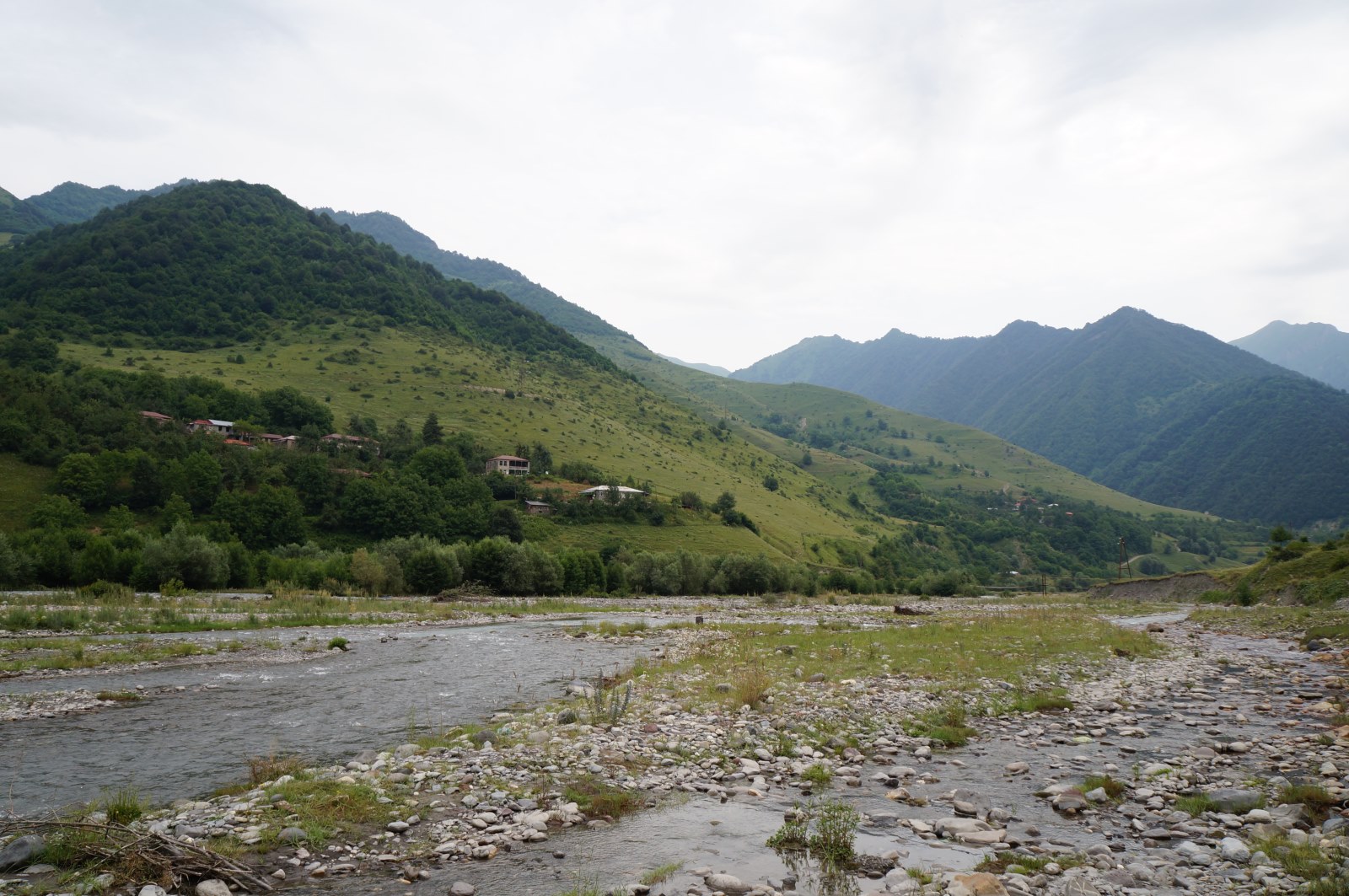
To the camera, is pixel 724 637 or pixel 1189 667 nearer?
pixel 1189 667

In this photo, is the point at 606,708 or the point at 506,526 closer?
the point at 606,708

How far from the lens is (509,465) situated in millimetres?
116000

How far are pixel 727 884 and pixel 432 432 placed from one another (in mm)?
116835

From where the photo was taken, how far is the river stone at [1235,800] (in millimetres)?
9328

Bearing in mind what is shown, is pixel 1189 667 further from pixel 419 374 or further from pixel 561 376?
pixel 561 376

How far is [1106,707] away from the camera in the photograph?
16.5 meters

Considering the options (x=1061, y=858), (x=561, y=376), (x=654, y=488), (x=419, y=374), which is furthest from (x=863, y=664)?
(x=561, y=376)

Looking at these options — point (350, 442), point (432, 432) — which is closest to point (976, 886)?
point (350, 442)

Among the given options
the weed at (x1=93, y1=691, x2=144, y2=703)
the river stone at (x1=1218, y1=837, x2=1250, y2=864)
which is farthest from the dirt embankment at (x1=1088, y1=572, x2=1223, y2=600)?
the weed at (x1=93, y1=691, x2=144, y2=703)

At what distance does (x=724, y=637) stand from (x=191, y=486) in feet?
226

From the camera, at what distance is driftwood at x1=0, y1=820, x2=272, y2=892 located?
7.34 m

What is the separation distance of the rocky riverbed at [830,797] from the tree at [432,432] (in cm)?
10521

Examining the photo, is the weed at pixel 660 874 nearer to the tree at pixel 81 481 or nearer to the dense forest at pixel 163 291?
the tree at pixel 81 481

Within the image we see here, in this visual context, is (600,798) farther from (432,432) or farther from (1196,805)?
(432,432)
